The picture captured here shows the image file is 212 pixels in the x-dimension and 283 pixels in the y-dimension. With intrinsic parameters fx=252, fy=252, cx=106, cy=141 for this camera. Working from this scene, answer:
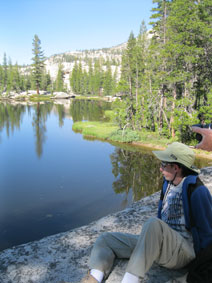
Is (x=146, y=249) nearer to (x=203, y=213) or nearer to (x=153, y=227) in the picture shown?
(x=153, y=227)

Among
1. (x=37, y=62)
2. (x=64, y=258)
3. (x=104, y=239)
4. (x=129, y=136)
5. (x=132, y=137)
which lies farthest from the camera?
(x=37, y=62)

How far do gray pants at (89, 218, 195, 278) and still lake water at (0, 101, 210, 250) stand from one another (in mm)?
5904

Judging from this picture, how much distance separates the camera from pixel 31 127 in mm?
31219

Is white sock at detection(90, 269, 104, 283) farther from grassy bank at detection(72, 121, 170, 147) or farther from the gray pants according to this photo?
grassy bank at detection(72, 121, 170, 147)

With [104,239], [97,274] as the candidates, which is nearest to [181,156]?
[104,239]

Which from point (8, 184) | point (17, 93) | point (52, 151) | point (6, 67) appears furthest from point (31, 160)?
point (6, 67)

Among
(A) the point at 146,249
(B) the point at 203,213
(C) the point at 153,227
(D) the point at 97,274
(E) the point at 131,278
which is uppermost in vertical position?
(B) the point at 203,213

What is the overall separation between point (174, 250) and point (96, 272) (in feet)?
3.02

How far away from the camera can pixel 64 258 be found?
12.4 ft

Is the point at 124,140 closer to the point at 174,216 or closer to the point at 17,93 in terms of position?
the point at 174,216

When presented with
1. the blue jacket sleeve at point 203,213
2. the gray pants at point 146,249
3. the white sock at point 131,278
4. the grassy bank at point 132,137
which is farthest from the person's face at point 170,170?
the grassy bank at point 132,137

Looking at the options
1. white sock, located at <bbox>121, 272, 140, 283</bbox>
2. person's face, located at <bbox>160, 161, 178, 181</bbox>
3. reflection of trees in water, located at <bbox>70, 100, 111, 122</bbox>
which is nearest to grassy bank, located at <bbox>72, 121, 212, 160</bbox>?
reflection of trees in water, located at <bbox>70, 100, 111, 122</bbox>

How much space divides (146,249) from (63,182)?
11.3 metres

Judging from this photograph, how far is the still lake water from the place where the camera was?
9273 millimetres
